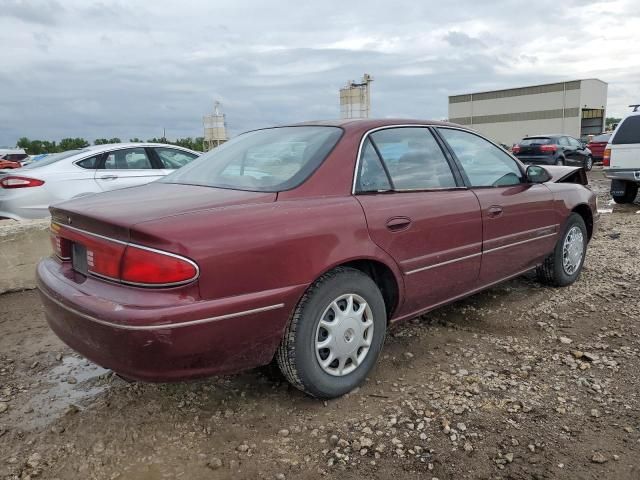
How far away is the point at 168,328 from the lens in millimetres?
2215

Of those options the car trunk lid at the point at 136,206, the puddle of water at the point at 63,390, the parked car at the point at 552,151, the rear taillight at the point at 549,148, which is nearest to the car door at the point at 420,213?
the car trunk lid at the point at 136,206

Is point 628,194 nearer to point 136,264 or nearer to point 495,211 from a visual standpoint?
point 495,211

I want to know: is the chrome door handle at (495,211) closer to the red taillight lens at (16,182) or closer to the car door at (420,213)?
the car door at (420,213)

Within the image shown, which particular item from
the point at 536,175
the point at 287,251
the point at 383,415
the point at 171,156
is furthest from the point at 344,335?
the point at 171,156

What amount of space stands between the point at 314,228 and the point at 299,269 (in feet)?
0.75

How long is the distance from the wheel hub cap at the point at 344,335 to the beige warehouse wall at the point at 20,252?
11.7 feet

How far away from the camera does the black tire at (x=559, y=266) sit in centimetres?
466

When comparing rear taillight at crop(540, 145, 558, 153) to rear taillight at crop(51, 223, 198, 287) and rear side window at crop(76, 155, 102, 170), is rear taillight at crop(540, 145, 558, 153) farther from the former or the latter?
rear taillight at crop(51, 223, 198, 287)

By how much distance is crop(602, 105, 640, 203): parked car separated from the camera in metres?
9.59

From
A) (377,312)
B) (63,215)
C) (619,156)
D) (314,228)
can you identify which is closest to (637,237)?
(619,156)

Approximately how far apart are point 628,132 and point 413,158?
8290 mm

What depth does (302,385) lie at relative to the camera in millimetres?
2729

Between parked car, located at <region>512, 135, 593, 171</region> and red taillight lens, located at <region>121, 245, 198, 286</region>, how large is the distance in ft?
60.8

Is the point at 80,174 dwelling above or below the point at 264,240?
above
